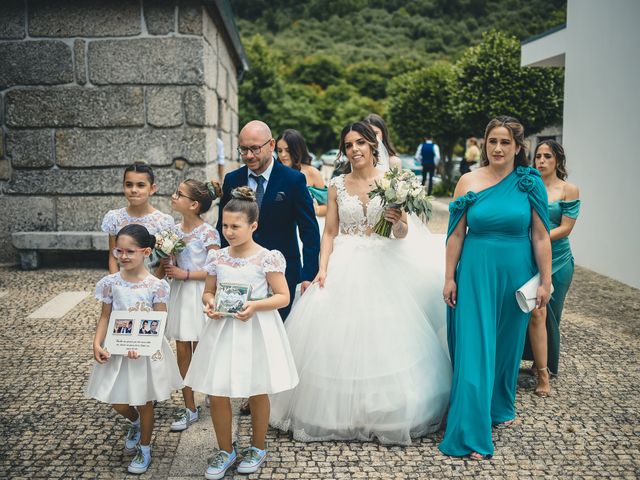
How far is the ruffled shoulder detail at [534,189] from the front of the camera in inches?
163

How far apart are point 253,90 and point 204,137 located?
45836mm

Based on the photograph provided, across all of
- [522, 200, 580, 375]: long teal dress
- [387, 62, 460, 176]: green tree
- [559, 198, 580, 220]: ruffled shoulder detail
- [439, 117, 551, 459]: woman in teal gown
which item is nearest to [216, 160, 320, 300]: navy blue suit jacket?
[439, 117, 551, 459]: woman in teal gown

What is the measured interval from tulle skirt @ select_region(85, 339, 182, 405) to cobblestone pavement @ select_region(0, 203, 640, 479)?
18.3 inches

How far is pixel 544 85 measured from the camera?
21.2 metres

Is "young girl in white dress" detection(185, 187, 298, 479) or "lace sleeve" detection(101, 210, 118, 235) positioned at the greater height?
"lace sleeve" detection(101, 210, 118, 235)

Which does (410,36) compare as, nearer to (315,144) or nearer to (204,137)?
(315,144)

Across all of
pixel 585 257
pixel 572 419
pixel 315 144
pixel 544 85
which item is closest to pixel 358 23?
pixel 315 144

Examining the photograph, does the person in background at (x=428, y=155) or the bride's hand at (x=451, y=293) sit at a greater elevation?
the person in background at (x=428, y=155)

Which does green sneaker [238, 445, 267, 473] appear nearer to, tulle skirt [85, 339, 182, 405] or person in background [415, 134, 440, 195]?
tulle skirt [85, 339, 182, 405]

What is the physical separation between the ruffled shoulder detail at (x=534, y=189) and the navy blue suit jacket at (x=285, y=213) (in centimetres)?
143

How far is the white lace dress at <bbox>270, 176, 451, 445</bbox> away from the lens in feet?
13.1

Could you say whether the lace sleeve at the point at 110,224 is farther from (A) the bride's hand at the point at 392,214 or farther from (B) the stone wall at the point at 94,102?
(B) the stone wall at the point at 94,102

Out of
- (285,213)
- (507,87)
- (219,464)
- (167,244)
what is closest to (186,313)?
(167,244)

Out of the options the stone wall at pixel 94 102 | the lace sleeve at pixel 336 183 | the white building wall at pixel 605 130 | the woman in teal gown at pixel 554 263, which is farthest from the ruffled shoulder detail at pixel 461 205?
the white building wall at pixel 605 130
